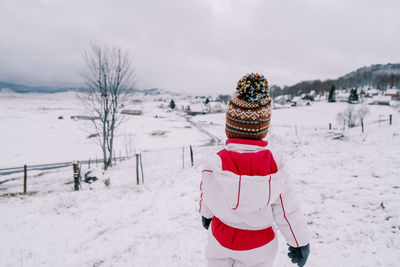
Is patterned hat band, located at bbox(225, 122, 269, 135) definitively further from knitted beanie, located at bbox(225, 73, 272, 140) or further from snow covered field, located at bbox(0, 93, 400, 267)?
snow covered field, located at bbox(0, 93, 400, 267)

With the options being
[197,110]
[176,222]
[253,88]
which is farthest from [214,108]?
[253,88]

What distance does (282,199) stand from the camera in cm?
173

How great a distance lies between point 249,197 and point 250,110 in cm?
76

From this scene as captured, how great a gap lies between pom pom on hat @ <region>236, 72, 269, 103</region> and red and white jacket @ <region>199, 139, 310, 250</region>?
0.42 meters

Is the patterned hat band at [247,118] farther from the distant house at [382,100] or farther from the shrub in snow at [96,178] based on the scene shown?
the distant house at [382,100]

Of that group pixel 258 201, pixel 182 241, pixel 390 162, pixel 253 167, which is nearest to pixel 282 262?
pixel 182 241

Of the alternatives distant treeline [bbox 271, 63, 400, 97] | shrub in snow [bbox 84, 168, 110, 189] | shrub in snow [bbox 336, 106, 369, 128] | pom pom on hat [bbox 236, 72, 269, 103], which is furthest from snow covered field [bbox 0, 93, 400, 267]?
distant treeline [bbox 271, 63, 400, 97]

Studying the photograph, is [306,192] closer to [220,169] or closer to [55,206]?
[220,169]

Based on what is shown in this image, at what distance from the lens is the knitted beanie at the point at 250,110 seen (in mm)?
1693

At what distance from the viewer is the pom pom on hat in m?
1.71

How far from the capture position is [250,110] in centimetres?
169

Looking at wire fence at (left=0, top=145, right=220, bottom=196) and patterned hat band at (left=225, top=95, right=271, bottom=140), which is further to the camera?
wire fence at (left=0, top=145, right=220, bottom=196)

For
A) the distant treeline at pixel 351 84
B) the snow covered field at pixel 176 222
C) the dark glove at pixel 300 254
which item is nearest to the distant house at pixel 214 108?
the distant treeline at pixel 351 84

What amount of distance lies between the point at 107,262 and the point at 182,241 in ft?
5.11
